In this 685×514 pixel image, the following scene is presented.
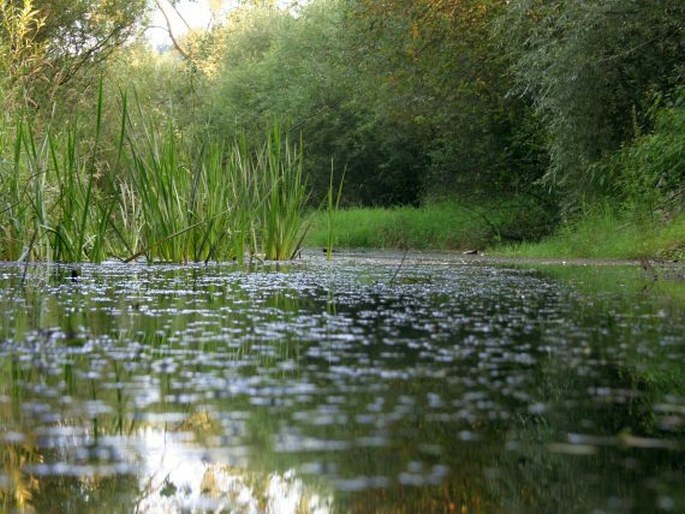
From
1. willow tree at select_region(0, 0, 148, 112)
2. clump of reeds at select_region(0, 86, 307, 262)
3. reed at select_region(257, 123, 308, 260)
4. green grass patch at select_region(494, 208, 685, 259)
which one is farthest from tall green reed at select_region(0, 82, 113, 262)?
willow tree at select_region(0, 0, 148, 112)

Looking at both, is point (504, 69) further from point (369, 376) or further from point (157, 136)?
point (369, 376)

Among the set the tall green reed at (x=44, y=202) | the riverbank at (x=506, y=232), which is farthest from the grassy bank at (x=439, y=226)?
the tall green reed at (x=44, y=202)

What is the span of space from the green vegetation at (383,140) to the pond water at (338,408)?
3197 millimetres

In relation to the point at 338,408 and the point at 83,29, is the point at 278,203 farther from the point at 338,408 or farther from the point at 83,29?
the point at 83,29

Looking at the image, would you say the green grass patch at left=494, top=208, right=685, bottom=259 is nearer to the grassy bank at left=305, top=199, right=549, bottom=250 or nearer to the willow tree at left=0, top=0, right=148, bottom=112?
the grassy bank at left=305, top=199, right=549, bottom=250

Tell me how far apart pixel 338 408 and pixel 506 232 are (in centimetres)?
1563

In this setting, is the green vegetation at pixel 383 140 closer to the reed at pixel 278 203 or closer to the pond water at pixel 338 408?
the reed at pixel 278 203

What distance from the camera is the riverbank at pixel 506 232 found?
11.3m

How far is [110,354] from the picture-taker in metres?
3.14

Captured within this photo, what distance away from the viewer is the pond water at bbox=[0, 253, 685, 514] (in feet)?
5.74

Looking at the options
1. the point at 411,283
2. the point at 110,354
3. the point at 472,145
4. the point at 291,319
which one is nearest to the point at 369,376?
the point at 110,354

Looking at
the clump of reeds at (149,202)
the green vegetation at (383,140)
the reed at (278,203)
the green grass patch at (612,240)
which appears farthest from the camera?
the green grass patch at (612,240)

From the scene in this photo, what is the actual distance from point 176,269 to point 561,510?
624 centimetres

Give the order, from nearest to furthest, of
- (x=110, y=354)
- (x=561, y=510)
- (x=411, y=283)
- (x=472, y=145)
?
1. (x=561, y=510)
2. (x=110, y=354)
3. (x=411, y=283)
4. (x=472, y=145)
